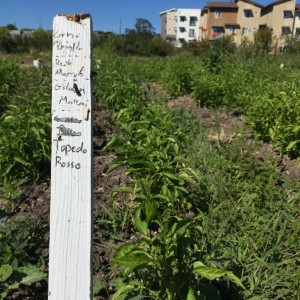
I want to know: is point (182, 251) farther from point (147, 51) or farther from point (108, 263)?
point (147, 51)

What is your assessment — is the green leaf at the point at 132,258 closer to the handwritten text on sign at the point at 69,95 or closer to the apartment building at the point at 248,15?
the handwritten text on sign at the point at 69,95

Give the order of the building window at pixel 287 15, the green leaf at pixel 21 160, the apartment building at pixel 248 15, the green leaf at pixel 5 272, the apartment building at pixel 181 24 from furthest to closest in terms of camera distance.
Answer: the apartment building at pixel 181 24, the apartment building at pixel 248 15, the building window at pixel 287 15, the green leaf at pixel 21 160, the green leaf at pixel 5 272

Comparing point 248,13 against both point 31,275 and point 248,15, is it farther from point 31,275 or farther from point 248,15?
point 31,275

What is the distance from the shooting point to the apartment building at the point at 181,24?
80.4 meters

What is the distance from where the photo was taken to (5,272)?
6.56 ft

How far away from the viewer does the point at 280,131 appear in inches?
177

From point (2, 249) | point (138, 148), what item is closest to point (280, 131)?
point (138, 148)

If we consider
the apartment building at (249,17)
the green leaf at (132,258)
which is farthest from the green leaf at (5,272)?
the apartment building at (249,17)

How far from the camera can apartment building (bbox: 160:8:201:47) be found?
8041cm

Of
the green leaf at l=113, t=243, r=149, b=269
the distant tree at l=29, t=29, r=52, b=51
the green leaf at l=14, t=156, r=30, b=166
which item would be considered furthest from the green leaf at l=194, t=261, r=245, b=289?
the distant tree at l=29, t=29, r=52, b=51

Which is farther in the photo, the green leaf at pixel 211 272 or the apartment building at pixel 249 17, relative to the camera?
the apartment building at pixel 249 17

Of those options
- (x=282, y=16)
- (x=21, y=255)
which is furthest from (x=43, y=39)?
(x=282, y=16)

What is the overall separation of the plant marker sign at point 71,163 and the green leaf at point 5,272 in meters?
0.43

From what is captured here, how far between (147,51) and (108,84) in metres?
31.1
